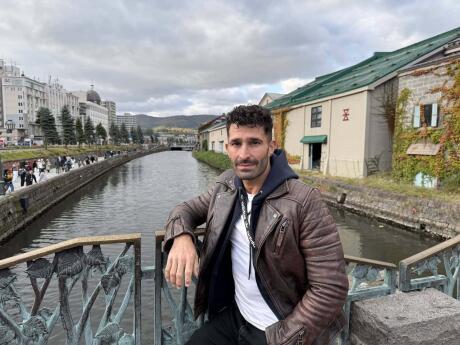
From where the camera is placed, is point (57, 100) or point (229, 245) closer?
point (229, 245)

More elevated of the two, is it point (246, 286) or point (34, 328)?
point (246, 286)

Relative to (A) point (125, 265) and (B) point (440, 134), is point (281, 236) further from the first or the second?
(B) point (440, 134)

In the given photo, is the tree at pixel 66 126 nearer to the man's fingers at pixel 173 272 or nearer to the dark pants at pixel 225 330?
the dark pants at pixel 225 330

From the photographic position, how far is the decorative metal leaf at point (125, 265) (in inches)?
98.4

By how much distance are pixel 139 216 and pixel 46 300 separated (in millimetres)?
9601

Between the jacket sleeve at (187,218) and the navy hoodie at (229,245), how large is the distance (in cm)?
24

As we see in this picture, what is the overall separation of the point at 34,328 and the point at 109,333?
0.50 meters

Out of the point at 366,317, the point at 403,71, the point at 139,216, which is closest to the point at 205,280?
the point at 366,317

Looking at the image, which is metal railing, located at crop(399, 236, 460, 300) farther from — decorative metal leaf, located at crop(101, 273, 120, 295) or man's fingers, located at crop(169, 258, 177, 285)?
decorative metal leaf, located at crop(101, 273, 120, 295)

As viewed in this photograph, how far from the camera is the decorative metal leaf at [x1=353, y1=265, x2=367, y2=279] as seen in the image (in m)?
2.81

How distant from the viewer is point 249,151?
85.7 inches

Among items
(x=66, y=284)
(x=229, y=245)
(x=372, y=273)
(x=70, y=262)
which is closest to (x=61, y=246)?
(x=70, y=262)

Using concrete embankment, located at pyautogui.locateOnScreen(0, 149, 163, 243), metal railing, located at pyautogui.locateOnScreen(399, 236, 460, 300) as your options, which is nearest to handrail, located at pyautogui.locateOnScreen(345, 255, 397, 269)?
metal railing, located at pyautogui.locateOnScreen(399, 236, 460, 300)

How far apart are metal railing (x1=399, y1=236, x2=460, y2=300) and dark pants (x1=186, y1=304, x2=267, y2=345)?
1.62 metres
